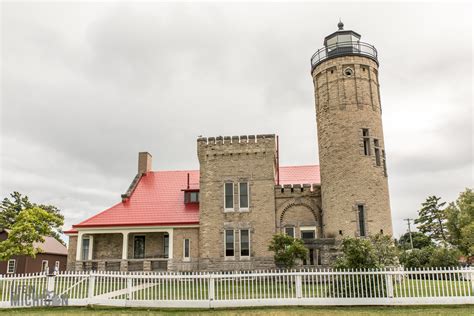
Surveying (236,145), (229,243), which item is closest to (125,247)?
(229,243)

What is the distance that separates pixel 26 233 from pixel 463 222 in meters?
39.5

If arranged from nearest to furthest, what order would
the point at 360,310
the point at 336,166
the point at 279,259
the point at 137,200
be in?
the point at 360,310
the point at 279,259
the point at 336,166
the point at 137,200

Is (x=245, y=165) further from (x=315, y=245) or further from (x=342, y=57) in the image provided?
(x=342, y=57)

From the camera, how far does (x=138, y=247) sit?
26.4m

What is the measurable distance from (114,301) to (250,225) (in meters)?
12.1

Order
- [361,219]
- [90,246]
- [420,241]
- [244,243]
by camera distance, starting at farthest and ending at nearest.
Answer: [420,241] → [90,246] → [244,243] → [361,219]

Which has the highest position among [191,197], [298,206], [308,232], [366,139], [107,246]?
[366,139]

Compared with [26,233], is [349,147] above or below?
above

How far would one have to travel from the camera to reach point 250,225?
2427 centimetres

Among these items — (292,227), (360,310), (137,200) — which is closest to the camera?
(360,310)

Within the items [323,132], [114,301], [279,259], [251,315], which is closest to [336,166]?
[323,132]

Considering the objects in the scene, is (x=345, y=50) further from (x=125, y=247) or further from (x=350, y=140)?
(x=125, y=247)

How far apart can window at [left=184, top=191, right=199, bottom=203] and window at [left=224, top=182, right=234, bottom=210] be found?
3116 mm

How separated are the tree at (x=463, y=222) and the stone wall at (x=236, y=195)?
75.8 feet
